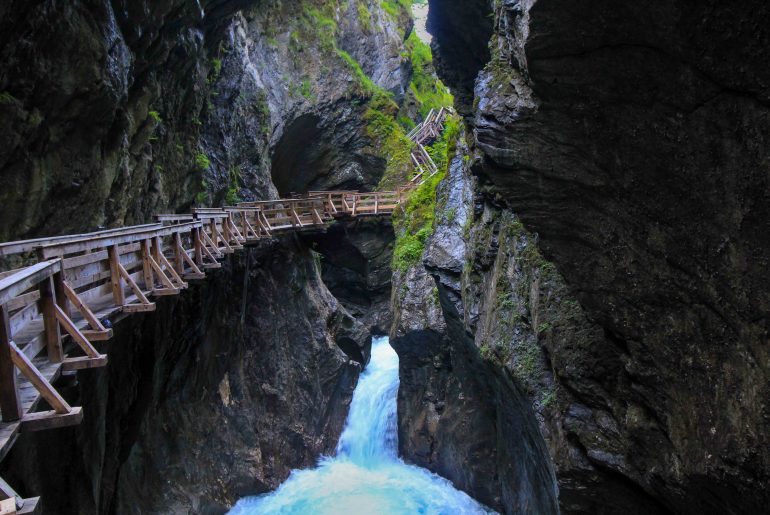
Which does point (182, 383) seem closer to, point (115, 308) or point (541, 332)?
point (115, 308)

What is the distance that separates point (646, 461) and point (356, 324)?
2006 centimetres

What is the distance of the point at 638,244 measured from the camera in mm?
6582

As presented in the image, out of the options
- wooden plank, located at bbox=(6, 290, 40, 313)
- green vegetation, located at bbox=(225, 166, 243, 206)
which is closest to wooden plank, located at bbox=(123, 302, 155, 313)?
wooden plank, located at bbox=(6, 290, 40, 313)

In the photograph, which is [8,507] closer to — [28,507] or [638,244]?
[28,507]

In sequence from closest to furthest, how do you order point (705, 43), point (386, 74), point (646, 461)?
1. point (705, 43)
2. point (646, 461)
3. point (386, 74)

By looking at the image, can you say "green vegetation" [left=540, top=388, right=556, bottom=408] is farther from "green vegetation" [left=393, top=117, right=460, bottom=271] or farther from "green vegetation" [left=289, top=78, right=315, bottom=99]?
"green vegetation" [left=289, top=78, right=315, bottom=99]

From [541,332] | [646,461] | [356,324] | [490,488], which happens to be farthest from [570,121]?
[356,324]

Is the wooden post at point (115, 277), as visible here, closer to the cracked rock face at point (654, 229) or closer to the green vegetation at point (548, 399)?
the cracked rock face at point (654, 229)

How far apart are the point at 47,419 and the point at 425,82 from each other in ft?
145

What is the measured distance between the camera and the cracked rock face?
501 centimetres

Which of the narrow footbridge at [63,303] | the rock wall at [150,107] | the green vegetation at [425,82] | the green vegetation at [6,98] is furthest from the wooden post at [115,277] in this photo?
the green vegetation at [425,82]

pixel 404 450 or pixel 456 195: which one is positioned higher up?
pixel 456 195

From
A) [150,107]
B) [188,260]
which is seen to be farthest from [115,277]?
[150,107]

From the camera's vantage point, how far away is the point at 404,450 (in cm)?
1988
